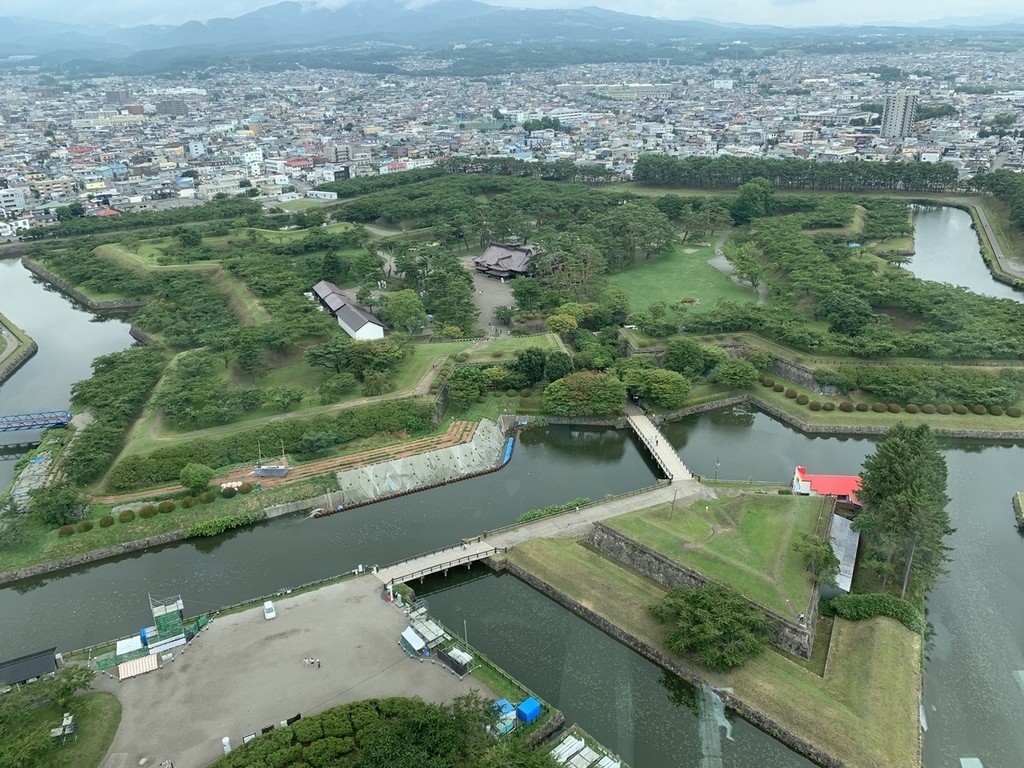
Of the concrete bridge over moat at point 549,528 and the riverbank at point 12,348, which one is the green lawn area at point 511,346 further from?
the riverbank at point 12,348

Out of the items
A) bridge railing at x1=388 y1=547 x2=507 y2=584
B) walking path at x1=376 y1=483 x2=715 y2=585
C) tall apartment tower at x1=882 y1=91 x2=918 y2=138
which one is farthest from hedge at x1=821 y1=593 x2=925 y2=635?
tall apartment tower at x1=882 y1=91 x2=918 y2=138

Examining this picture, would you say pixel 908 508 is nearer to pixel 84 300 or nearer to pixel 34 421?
pixel 34 421

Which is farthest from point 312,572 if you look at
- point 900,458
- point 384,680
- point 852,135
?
point 852,135

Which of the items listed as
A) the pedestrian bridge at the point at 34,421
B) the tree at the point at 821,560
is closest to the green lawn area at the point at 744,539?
the tree at the point at 821,560

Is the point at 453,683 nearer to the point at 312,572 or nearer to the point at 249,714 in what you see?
the point at 249,714

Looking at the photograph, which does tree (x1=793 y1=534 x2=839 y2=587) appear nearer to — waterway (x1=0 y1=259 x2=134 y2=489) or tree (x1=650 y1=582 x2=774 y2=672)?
tree (x1=650 y1=582 x2=774 y2=672)

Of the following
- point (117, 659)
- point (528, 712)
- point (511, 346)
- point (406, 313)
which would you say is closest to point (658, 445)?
point (511, 346)

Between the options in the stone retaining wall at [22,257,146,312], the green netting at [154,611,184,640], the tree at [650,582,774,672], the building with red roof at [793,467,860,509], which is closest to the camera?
the tree at [650,582,774,672]
